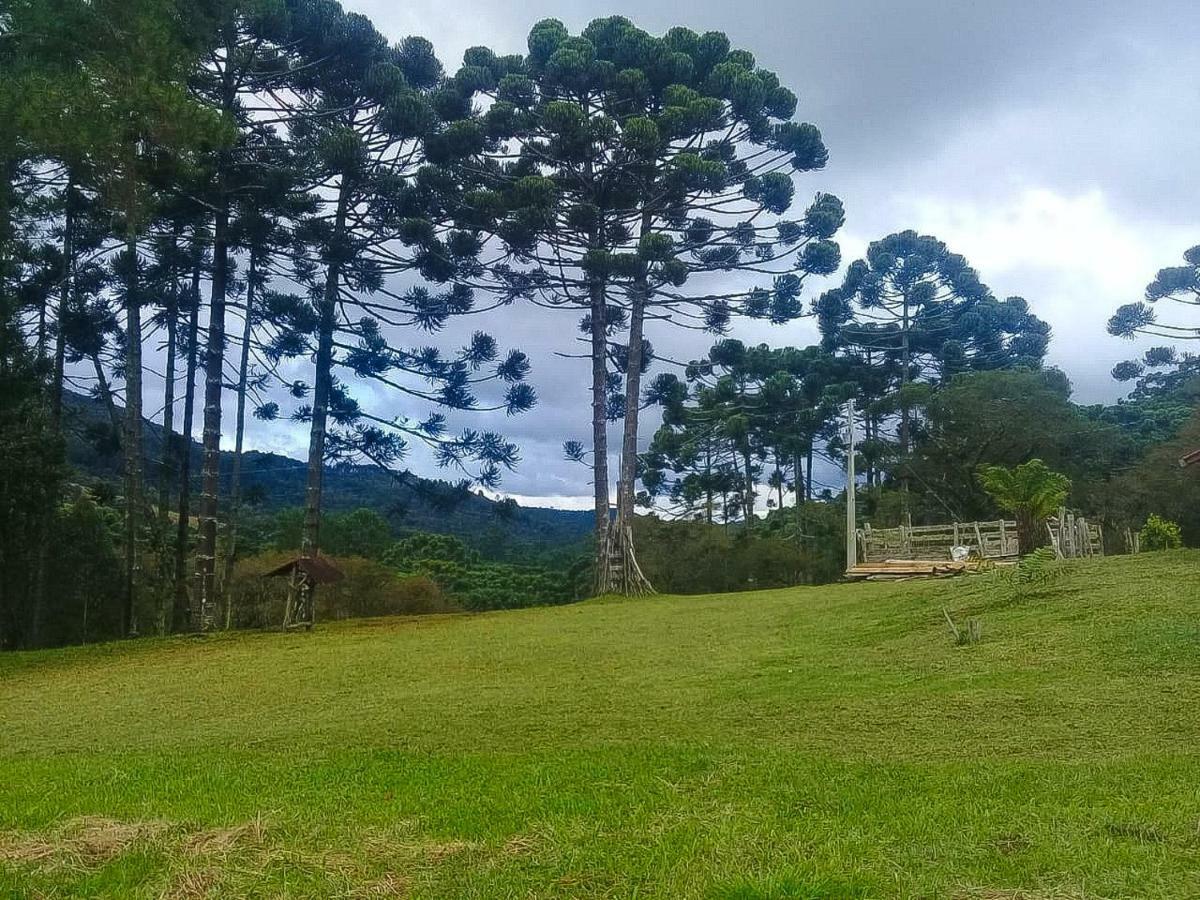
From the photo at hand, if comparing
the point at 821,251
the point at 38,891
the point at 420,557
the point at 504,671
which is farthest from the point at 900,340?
the point at 38,891

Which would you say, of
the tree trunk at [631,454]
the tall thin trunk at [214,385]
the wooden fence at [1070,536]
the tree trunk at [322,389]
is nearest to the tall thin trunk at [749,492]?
the tree trunk at [631,454]

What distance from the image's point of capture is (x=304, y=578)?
1364 cm

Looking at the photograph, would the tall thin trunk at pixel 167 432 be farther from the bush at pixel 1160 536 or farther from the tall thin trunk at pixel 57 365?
the bush at pixel 1160 536

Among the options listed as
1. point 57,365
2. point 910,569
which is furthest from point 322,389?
point 910,569

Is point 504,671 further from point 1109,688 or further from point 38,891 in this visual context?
point 38,891

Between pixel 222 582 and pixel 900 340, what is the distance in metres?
25.8

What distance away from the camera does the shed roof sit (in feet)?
43.3

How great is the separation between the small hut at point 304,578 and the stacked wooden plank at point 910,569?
925 centimetres

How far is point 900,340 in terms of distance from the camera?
3497 centimetres

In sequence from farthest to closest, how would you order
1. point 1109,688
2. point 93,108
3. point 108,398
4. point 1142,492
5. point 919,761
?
point 1142,492, point 108,398, point 93,108, point 1109,688, point 919,761

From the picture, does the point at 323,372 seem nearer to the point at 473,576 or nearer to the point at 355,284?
the point at 355,284

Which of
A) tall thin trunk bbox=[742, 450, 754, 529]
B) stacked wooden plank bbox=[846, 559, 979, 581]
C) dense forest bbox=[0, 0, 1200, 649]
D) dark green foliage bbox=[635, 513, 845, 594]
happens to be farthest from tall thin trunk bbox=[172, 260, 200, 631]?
tall thin trunk bbox=[742, 450, 754, 529]

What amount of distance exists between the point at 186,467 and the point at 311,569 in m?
6.41

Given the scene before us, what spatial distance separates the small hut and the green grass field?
480cm
